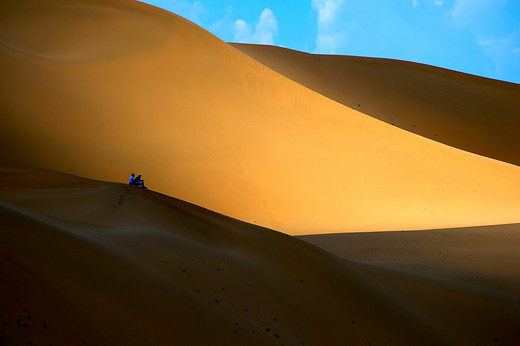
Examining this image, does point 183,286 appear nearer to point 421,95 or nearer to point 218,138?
point 218,138

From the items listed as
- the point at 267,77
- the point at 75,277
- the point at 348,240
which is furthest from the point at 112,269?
the point at 267,77

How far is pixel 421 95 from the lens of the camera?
28.4 meters

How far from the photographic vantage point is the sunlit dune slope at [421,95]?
24938 mm

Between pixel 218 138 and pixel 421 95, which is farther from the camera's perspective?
pixel 421 95

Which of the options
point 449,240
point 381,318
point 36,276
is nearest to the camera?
point 36,276

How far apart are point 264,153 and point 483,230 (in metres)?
6.96

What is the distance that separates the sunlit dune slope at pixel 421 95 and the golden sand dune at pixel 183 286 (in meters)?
16.4

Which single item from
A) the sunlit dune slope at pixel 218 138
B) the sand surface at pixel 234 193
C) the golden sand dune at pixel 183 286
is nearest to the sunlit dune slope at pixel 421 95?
the sand surface at pixel 234 193

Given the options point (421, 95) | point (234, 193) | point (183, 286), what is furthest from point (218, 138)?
point (421, 95)

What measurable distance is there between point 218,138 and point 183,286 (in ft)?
37.6

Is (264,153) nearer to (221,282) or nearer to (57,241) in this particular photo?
(221,282)

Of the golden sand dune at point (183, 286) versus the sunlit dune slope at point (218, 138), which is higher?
the sunlit dune slope at point (218, 138)

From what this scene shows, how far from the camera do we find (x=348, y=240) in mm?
12461

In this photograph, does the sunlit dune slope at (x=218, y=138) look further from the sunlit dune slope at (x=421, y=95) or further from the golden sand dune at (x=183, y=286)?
the sunlit dune slope at (x=421, y=95)
